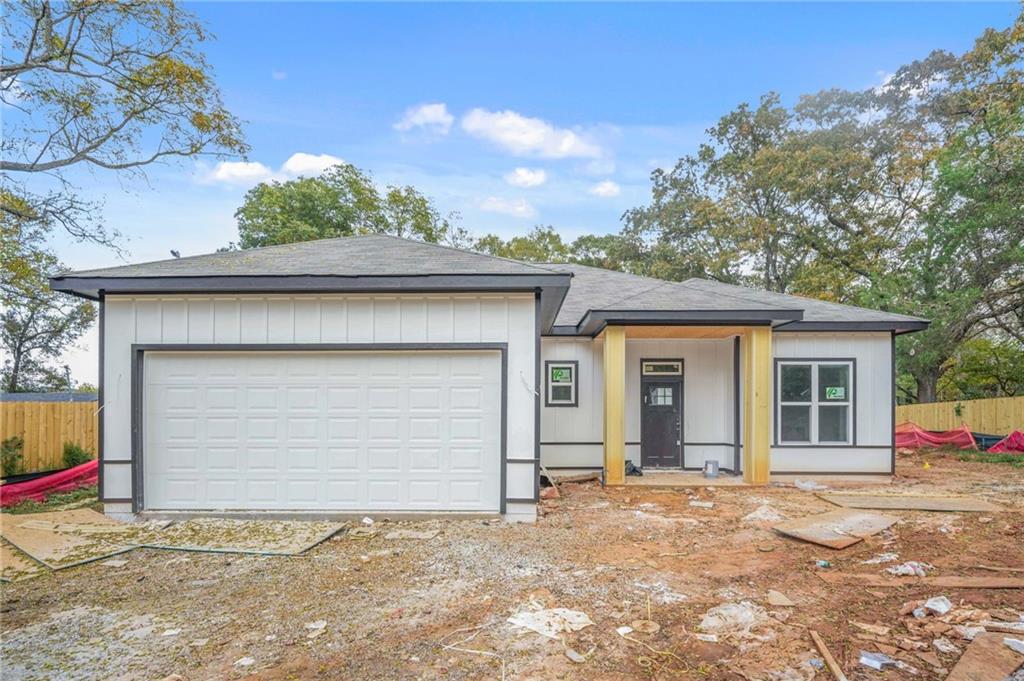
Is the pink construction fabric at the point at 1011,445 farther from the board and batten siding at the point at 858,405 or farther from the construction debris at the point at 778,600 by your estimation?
the construction debris at the point at 778,600

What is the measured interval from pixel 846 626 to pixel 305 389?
5.59 meters

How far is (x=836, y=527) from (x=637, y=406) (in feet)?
13.1

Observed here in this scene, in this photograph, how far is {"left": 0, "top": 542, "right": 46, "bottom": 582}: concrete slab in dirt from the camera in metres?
4.34

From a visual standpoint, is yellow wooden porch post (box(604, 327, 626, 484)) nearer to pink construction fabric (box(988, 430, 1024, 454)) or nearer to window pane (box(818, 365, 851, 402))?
window pane (box(818, 365, 851, 402))

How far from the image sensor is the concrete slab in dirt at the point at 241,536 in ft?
16.4

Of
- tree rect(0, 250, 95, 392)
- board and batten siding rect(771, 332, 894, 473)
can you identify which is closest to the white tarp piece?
board and batten siding rect(771, 332, 894, 473)

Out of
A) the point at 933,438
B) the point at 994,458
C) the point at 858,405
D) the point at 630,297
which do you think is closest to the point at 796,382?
the point at 858,405

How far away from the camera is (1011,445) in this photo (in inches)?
466

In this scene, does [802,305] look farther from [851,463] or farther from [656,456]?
[656,456]

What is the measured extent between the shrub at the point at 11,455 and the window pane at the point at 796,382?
13.0m

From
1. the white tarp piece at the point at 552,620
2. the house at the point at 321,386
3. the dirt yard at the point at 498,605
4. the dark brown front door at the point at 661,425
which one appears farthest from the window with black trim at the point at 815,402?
the white tarp piece at the point at 552,620

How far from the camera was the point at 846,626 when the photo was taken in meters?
3.29

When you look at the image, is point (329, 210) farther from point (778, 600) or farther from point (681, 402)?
point (778, 600)

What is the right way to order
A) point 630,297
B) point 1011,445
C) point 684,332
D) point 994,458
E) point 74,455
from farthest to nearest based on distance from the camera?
point 1011,445, point 994,458, point 74,455, point 684,332, point 630,297
